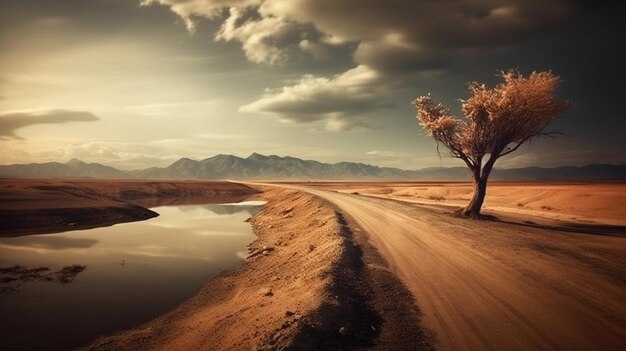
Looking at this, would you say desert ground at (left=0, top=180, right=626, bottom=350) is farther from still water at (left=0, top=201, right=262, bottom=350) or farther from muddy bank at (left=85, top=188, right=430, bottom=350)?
still water at (left=0, top=201, right=262, bottom=350)

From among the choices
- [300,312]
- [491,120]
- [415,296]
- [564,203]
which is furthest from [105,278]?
[564,203]

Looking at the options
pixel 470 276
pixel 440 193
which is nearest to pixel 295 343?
pixel 470 276

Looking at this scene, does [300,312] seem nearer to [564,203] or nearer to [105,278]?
[105,278]

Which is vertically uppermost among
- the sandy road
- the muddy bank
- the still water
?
the sandy road

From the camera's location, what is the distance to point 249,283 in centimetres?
1334

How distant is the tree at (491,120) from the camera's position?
22.4m

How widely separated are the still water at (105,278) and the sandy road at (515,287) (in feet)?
27.9

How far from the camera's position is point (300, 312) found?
25.4ft

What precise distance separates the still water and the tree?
53.4ft

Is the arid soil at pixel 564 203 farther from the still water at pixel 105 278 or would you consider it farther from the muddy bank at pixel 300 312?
the still water at pixel 105 278

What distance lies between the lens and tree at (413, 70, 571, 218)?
22.4 metres

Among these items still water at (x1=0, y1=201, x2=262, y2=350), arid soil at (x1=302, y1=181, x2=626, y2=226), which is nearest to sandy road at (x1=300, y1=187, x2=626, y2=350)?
still water at (x1=0, y1=201, x2=262, y2=350)

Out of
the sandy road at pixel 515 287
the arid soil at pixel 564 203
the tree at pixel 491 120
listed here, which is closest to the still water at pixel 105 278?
the sandy road at pixel 515 287

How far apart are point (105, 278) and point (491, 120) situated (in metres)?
24.2
